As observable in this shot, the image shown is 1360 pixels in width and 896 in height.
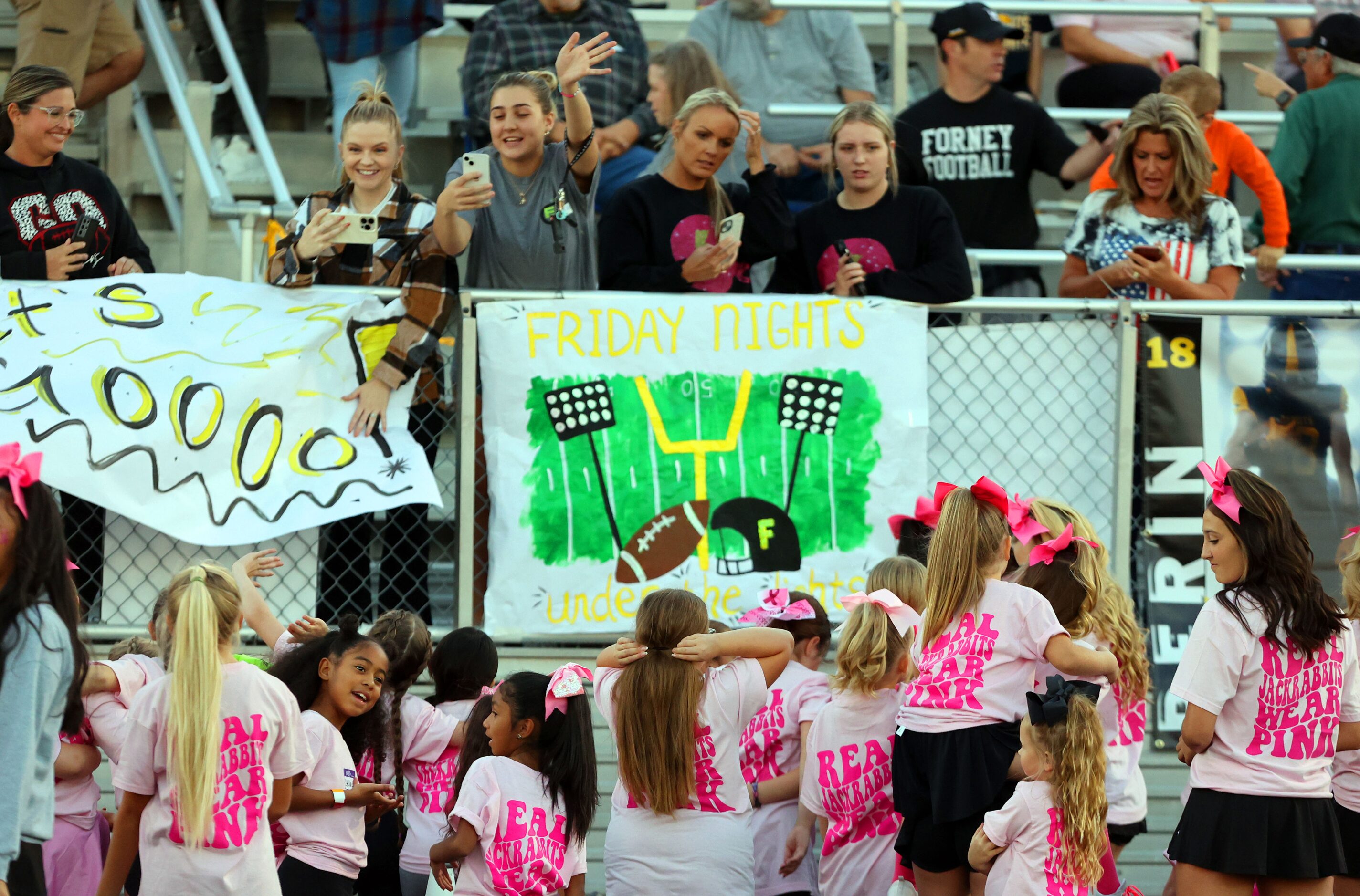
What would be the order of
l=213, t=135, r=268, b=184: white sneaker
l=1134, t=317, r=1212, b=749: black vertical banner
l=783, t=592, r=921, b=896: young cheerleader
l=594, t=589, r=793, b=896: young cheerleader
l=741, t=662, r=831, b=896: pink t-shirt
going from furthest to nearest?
l=213, t=135, r=268, b=184: white sneaker → l=1134, t=317, r=1212, b=749: black vertical banner → l=741, t=662, r=831, b=896: pink t-shirt → l=783, t=592, r=921, b=896: young cheerleader → l=594, t=589, r=793, b=896: young cheerleader

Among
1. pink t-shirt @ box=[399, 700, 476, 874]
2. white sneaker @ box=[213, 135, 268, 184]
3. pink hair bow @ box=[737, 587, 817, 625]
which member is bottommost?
pink t-shirt @ box=[399, 700, 476, 874]

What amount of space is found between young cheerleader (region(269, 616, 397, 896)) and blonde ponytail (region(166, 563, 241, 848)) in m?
0.31

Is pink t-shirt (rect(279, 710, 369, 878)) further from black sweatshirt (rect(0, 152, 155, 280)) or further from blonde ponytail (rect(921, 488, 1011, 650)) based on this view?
black sweatshirt (rect(0, 152, 155, 280))

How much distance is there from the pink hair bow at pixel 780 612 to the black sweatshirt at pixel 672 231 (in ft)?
4.74

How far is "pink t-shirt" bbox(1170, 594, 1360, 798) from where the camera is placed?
13.2 ft

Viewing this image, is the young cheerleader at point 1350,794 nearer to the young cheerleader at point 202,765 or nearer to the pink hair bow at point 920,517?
the pink hair bow at point 920,517

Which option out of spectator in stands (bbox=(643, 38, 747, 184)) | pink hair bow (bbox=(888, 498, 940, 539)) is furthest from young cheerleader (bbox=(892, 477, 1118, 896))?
spectator in stands (bbox=(643, 38, 747, 184))

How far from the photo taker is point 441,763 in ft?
15.5

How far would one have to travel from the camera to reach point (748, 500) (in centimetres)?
573

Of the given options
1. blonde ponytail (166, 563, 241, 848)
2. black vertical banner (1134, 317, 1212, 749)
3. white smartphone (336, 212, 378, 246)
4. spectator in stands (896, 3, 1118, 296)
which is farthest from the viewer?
spectator in stands (896, 3, 1118, 296)

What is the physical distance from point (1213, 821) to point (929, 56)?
255 inches

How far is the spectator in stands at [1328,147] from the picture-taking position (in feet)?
24.7

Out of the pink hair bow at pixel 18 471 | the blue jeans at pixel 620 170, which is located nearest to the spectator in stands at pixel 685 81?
the blue jeans at pixel 620 170

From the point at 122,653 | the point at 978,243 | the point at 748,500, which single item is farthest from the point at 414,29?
the point at 122,653
